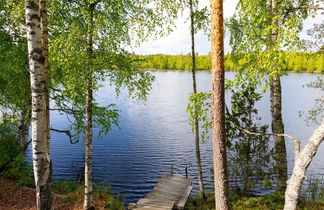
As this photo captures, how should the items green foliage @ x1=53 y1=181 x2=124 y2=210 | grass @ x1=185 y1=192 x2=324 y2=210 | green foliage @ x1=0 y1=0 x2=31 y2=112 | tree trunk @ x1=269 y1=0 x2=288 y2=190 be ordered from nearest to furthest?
1. tree trunk @ x1=269 y1=0 x2=288 y2=190
2. grass @ x1=185 y1=192 x2=324 y2=210
3. green foliage @ x1=53 y1=181 x2=124 y2=210
4. green foliage @ x1=0 y1=0 x2=31 y2=112

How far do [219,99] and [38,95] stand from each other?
4.86m

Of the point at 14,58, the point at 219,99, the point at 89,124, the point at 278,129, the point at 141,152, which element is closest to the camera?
the point at 219,99

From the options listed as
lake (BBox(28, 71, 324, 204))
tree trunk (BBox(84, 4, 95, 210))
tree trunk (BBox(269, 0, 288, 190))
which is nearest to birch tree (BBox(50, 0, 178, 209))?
tree trunk (BBox(84, 4, 95, 210))

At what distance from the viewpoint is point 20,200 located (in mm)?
12719

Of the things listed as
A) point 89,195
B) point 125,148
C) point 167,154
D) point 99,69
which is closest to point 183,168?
point 167,154

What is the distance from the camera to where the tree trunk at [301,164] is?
6328 millimetres

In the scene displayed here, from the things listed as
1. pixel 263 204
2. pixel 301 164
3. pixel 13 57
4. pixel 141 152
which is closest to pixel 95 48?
pixel 13 57

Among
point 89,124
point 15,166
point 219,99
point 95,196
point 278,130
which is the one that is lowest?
point 95,196

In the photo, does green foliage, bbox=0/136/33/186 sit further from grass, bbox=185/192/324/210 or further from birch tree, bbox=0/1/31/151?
grass, bbox=185/192/324/210

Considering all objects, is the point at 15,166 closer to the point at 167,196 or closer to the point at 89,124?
the point at 89,124

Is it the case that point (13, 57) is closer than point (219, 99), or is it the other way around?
point (219, 99)

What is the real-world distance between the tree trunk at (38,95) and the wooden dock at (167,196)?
633 centimetres

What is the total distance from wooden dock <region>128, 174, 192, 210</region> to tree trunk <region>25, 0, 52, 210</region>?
20.8 feet

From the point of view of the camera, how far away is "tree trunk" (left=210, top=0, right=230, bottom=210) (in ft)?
24.5
